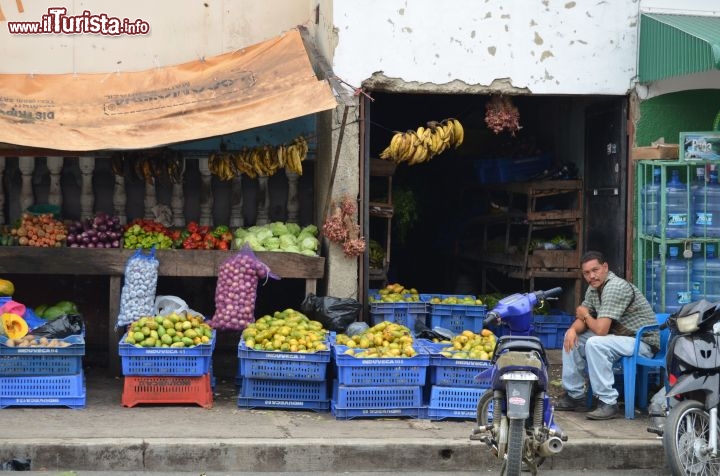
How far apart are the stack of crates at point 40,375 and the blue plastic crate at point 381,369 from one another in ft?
6.70

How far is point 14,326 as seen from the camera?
8.44 meters

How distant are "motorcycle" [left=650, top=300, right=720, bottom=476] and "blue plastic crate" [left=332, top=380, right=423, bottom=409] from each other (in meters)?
2.04

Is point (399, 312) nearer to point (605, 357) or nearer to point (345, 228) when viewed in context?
Result: point (345, 228)

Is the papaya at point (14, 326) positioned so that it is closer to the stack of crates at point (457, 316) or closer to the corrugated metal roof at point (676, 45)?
the stack of crates at point (457, 316)

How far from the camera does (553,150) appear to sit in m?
12.0

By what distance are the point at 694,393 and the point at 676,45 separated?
333 cm

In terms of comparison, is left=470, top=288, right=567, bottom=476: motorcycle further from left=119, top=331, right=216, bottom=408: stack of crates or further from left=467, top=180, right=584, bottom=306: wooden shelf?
left=467, top=180, right=584, bottom=306: wooden shelf

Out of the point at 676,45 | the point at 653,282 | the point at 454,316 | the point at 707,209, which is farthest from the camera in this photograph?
the point at 454,316

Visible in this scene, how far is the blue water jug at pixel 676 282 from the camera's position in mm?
9117

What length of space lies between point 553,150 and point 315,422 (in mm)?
5329

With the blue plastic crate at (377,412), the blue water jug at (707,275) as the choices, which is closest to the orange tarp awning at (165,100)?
the blue plastic crate at (377,412)

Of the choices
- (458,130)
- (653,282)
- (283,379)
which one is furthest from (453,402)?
(458,130)

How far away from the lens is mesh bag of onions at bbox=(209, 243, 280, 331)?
357 inches

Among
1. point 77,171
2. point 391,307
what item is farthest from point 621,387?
point 77,171
